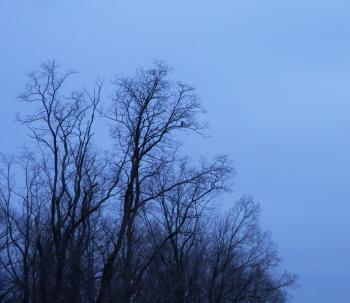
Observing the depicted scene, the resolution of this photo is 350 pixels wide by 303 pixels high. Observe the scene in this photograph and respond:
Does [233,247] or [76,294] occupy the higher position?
[233,247]

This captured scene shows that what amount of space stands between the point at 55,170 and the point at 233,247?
2091cm

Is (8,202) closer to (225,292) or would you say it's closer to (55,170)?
(55,170)

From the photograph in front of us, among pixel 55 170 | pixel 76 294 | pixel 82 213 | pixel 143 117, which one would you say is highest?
pixel 143 117

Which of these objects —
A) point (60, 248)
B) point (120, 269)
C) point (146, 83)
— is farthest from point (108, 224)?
point (146, 83)

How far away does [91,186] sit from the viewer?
1089 inches

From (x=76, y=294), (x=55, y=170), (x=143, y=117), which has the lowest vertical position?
(x=76, y=294)

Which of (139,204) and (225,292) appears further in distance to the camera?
(225,292)

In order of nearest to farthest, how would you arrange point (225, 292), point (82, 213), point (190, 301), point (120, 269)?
point (82, 213), point (120, 269), point (190, 301), point (225, 292)

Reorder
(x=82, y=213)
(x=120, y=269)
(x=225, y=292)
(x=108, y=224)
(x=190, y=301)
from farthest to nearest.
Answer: (x=225, y=292) → (x=190, y=301) → (x=108, y=224) → (x=120, y=269) → (x=82, y=213)

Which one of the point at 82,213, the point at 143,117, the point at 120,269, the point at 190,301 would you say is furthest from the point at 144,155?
the point at 190,301

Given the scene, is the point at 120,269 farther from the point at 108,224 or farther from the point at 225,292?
the point at 225,292

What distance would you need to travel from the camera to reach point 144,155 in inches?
1108

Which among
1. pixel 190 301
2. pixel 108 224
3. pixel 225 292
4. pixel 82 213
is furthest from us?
pixel 225 292

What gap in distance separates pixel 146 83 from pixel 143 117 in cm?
140
